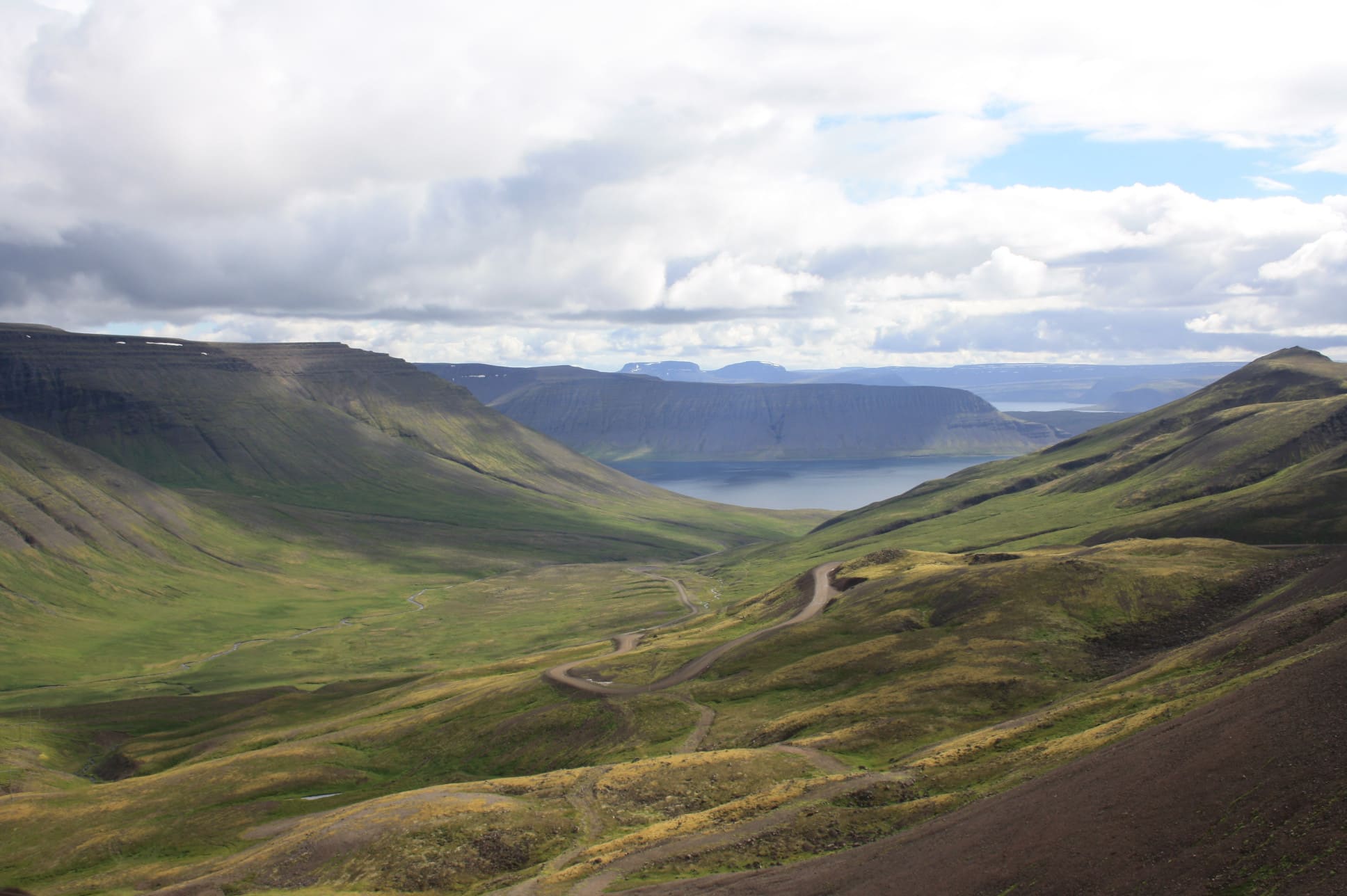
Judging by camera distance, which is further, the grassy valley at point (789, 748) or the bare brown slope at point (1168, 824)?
the grassy valley at point (789, 748)

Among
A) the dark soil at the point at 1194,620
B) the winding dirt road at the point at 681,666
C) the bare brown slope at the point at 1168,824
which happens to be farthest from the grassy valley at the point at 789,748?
the winding dirt road at the point at 681,666

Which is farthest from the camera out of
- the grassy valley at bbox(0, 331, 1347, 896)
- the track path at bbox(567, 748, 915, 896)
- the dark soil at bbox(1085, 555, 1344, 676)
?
the dark soil at bbox(1085, 555, 1344, 676)

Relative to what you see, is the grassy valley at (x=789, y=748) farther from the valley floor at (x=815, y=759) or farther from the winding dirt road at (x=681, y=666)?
Result: the winding dirt road at (x=681, y=666)

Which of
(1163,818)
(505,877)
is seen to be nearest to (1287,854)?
(1163,818)

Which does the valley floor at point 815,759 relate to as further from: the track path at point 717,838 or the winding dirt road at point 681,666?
the winding dirt road at point 681,666

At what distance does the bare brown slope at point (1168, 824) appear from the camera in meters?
36.3

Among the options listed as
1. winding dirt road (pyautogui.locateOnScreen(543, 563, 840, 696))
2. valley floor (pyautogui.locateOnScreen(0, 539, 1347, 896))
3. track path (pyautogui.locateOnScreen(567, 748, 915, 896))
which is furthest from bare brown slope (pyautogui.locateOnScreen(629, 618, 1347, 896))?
winding dirt road (pyautogui.locateOnScreen(543, 563, 840, 696))

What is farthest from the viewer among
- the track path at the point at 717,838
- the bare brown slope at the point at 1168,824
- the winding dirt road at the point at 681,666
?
the winding dirt road at the point at 681,666

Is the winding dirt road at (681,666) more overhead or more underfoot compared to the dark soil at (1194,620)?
more underfoot

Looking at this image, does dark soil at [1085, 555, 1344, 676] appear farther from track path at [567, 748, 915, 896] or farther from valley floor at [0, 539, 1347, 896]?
track path at [567, 748, 915, 896]

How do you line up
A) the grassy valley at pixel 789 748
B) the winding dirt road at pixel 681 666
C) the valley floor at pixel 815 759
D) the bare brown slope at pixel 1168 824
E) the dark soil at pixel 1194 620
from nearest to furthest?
the bare brown slope at pixel 1168 824
the valley floor at pixel 815 759
the grassy valley at pixel 789 748
the dark soil at pixel 1194 620
the winding dirt road at pixel 681 666

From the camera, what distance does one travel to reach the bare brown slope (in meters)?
36.3

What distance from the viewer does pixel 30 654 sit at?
19550cm

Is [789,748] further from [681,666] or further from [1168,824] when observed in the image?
[1168,824]
